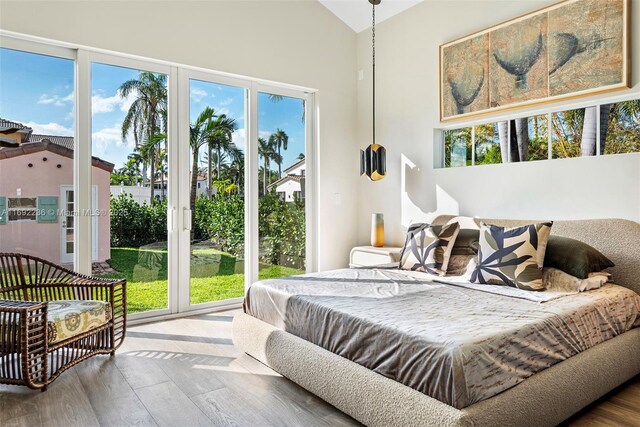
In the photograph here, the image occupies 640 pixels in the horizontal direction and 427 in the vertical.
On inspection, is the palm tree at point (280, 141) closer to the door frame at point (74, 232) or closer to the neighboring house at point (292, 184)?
the neighboring house at point (292, 184)

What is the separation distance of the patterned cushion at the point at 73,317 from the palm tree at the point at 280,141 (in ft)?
7.77

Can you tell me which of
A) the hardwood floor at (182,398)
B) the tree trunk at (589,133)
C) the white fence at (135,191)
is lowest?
the hardwood floor at (182,398)

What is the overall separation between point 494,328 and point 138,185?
319 centimetres

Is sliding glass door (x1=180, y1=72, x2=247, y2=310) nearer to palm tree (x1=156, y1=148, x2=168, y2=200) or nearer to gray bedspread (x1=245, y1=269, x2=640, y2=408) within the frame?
palm tree (x1=156, y1=148, x2=168, y2=200)

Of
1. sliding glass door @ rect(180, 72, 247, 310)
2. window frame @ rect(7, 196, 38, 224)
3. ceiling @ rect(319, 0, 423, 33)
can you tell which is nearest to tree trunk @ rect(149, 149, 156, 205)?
sliding glass door @ rect(180, 72, 247, 310)

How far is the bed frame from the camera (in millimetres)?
1662

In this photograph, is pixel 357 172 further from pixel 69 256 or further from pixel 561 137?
pixel 69 256

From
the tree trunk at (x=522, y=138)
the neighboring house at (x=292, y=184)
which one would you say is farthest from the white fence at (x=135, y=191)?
the tree trunk at (x=522, y=138)

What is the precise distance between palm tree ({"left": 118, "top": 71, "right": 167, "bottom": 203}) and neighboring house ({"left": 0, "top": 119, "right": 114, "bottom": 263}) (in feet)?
1.31

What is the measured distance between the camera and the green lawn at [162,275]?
3.73m

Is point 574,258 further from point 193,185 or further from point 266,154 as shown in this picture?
point 193,185

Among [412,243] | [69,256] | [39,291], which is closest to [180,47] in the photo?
[69,256]

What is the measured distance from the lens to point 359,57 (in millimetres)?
5145

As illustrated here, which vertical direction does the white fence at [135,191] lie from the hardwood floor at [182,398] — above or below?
above
